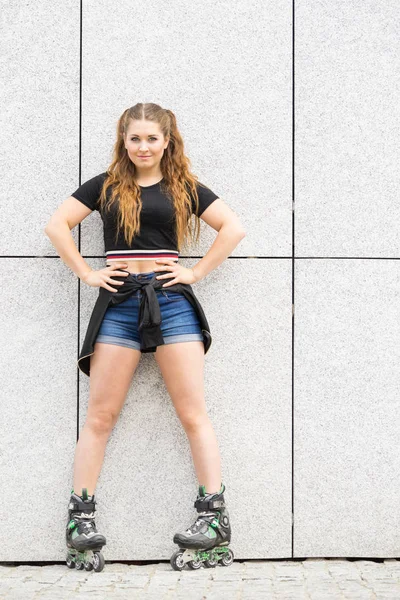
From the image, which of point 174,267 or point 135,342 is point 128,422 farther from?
point 174,267

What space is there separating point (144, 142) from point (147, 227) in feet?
1.41

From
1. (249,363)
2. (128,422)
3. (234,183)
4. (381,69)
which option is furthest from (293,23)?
(128,422)

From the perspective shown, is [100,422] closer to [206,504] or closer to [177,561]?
[206,504]

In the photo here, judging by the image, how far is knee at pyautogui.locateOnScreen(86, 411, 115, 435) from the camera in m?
4.31

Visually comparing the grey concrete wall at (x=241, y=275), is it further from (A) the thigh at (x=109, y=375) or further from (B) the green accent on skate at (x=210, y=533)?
(B) the green accent on skate at (x=210, y=533)

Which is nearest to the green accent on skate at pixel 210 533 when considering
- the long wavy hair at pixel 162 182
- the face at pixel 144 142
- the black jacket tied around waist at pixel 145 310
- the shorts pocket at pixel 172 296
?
the black jacket tied around waist at pixel 145 310

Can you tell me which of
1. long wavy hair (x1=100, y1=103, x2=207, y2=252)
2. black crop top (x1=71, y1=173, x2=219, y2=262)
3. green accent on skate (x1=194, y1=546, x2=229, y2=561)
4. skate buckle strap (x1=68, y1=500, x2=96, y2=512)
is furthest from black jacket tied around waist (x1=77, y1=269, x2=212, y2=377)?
green accent on skate (x1=194, y1=546, x2=229, y2=561)

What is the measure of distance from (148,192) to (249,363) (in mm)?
1094

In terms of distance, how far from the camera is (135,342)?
423 cm

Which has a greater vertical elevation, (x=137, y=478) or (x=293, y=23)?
(x=293, y=23)

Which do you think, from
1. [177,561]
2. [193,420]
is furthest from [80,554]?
[193,420]

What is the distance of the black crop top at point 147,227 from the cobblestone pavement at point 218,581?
161cm

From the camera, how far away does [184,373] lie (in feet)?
13.9

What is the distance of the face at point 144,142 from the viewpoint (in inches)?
163
